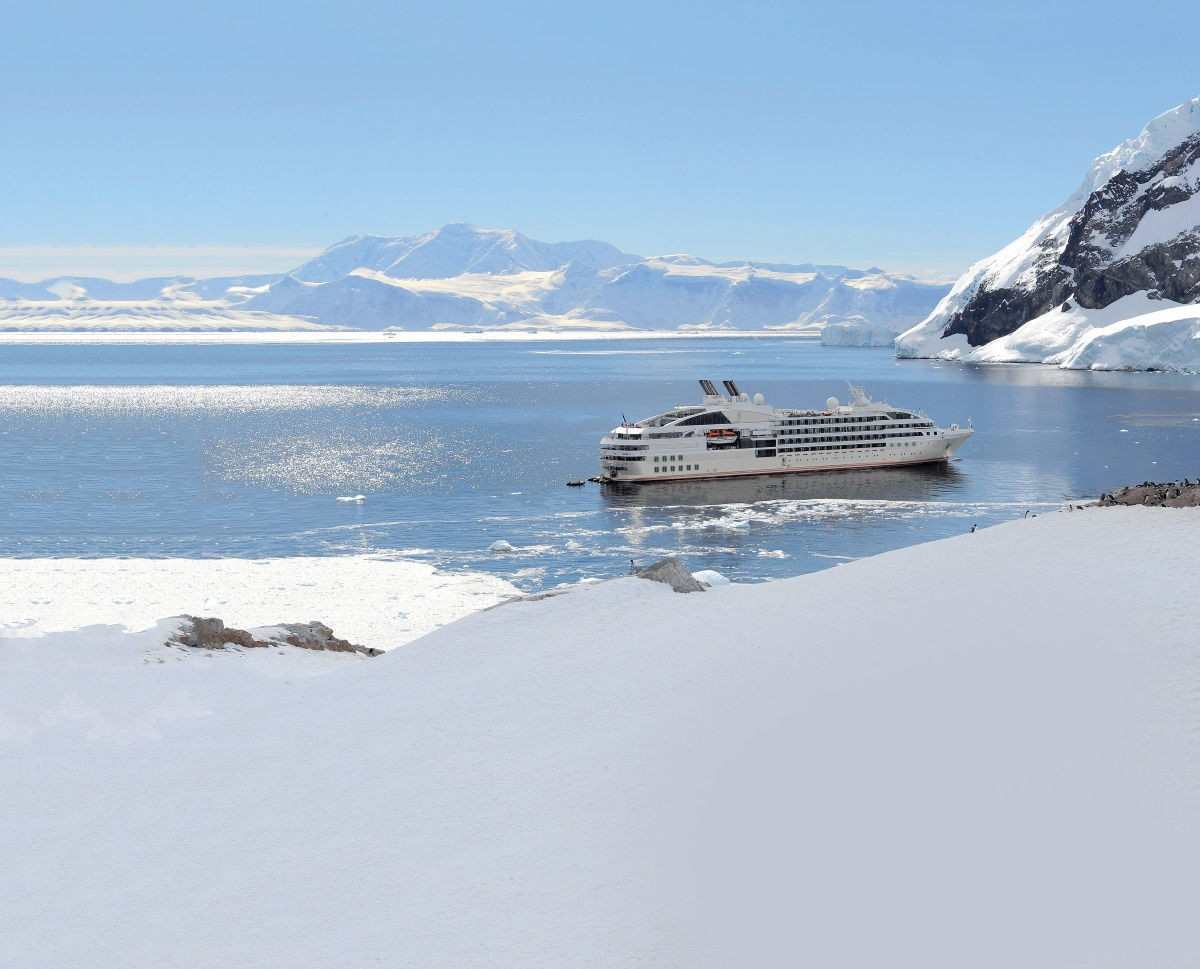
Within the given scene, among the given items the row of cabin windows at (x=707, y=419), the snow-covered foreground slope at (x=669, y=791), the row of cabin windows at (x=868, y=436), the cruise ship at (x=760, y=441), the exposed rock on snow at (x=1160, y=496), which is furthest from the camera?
the row of cabin windows at (x=868, y=436)

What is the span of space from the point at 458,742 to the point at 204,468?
88313 millimetres

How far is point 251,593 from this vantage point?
49.6 metres

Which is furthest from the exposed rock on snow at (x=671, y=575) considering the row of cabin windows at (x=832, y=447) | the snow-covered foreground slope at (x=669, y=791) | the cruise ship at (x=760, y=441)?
the row of cabin windows at (x=832, y=447)

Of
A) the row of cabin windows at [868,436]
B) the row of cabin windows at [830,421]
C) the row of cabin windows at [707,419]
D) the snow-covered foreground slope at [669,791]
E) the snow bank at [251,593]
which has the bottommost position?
the snow bank at [251,593]

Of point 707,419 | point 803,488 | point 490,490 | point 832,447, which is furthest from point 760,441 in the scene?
point 490,490

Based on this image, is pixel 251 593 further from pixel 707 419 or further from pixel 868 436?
pixel 868 436

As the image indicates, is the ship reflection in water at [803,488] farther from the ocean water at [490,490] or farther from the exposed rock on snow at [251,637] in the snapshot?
the exposed rock on snow at [251,637]

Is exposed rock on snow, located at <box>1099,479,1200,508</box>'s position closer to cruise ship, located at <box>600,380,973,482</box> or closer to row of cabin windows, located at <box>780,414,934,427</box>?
cruise ship, located at <box>600,380,973,482</box>

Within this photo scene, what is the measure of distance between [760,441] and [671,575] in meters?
77.7

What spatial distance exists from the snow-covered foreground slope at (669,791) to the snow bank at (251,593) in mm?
17994

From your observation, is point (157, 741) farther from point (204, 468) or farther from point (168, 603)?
point (204, 468)

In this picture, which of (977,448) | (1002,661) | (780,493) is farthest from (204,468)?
(1002,661)

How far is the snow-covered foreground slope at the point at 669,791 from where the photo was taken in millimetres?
13891

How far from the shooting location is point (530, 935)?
13.8 m
